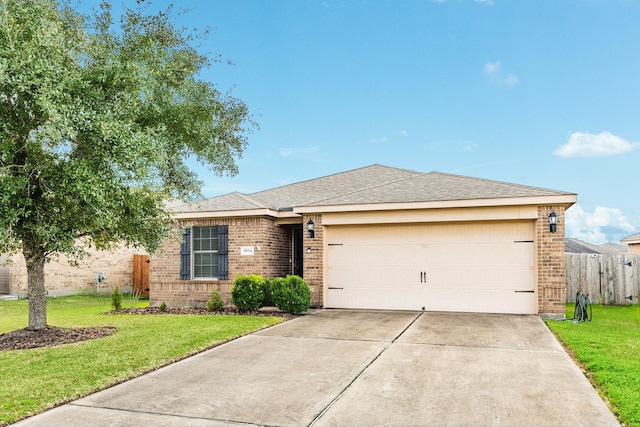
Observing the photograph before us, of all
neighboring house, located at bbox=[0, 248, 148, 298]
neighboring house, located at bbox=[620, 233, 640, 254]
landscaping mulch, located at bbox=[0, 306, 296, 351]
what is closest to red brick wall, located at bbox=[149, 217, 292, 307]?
landscaping mulch, located at bbox=[0, 306, 296, 351]

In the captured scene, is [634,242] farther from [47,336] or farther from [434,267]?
[47,336]

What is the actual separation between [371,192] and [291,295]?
382cm

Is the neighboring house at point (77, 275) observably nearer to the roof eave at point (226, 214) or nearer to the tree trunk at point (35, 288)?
the roof eave at point (226, 214)

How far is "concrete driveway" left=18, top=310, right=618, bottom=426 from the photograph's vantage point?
433 centimetres

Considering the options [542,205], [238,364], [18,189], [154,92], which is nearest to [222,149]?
[154,92]

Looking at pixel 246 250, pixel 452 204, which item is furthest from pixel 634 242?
pixel 246 250

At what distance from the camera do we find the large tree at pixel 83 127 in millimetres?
6473

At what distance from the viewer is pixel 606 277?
46.4 feet

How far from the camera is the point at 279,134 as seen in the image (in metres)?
18.1

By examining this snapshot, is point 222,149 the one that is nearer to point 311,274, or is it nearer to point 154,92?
point 154,92

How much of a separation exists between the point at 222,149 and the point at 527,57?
38.9 ft

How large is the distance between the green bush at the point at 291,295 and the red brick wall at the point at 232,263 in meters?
1.63

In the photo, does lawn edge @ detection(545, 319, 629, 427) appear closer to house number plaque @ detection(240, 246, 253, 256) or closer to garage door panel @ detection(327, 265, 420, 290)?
garage door panel @ detection(327, 265, 420, 290)

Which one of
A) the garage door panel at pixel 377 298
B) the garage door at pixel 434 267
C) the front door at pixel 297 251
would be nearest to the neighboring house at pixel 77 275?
the front door at pixel 297 251
